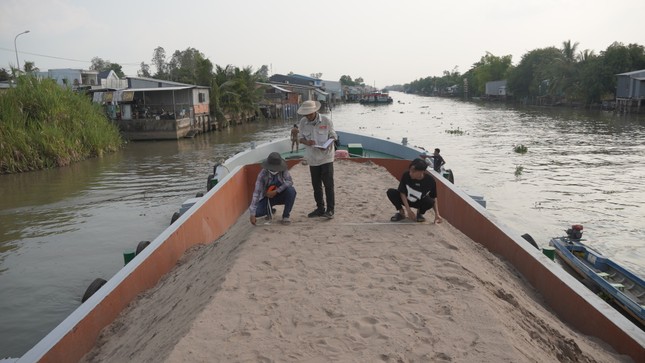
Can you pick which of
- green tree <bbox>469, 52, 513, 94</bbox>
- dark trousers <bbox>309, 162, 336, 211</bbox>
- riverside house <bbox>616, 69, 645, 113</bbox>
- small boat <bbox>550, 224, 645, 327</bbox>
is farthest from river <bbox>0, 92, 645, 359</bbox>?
green tree <bbox>469, 52, 513, 94</bbox>

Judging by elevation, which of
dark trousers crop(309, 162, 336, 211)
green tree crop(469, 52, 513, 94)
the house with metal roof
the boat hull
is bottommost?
the boat hull

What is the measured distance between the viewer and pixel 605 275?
701 cm

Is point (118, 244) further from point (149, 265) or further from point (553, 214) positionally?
point (553, 214)

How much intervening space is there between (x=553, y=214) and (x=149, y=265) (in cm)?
1056

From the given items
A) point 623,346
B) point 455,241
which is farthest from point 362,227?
point 623,346

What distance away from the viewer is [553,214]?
1200 centimetres

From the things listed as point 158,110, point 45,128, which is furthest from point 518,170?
point 158,110

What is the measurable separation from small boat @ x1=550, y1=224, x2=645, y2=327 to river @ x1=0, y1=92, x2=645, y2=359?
1353mm

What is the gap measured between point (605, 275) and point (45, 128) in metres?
19.4

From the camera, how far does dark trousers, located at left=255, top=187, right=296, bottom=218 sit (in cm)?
560

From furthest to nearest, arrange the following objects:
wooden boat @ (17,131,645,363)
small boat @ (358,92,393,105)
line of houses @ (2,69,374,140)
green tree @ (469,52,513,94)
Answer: green tree @ (469,52,513,94)
small boat @ (358,92,393,105)
line of houses @ (2,69,374,140)
wooden boat @ (17,131,645,363)

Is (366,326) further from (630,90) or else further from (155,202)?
(630,90)

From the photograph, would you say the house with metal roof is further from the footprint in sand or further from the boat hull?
the footprint in sand

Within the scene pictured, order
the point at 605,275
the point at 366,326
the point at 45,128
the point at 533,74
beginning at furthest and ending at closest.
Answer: the point at 533,74 < the point at 45,128 < the point at 605,275 < the point at 366,326
